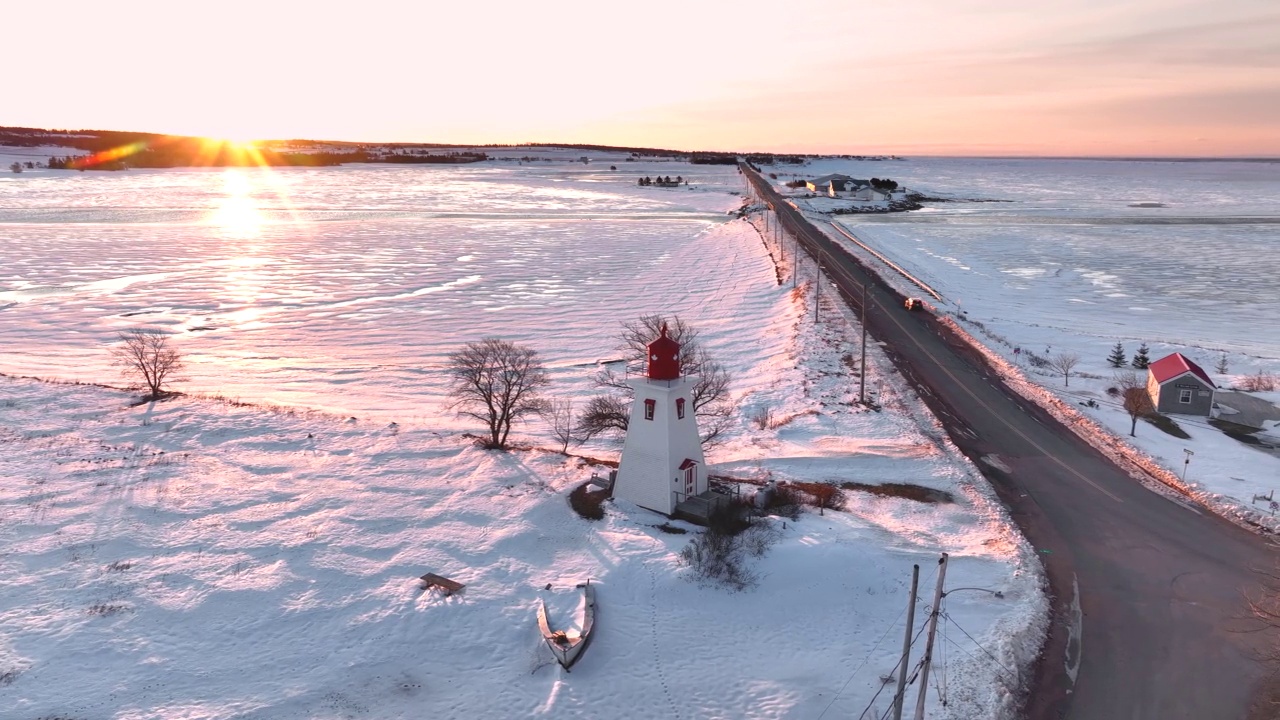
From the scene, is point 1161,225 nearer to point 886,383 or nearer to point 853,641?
point 886,383

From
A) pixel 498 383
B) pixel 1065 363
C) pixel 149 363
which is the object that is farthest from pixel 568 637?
pixel 1065 363

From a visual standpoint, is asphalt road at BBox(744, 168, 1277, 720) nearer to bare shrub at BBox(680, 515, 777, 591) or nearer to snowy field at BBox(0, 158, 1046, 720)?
snowy field at BBox(0, 158, 1046, 720)

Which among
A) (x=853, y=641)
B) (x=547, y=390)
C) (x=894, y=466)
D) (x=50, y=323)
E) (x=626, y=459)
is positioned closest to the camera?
(x=853, y=641)

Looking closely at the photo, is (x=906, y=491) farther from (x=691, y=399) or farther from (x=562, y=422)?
(x=562, y=422)

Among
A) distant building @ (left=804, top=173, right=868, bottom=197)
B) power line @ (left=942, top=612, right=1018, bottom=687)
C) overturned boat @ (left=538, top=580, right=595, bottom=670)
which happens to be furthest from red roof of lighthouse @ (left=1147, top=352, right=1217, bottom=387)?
distant building @ (left=804, top=173, right=868, bottom=197)

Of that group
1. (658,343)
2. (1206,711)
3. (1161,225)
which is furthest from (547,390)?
(1161,225)

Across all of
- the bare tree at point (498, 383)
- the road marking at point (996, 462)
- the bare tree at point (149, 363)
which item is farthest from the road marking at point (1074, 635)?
the bare tree at point (149, 363)
